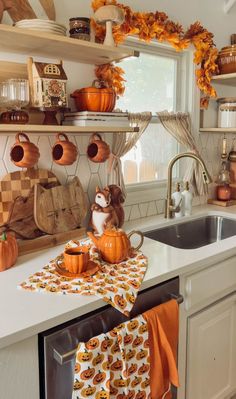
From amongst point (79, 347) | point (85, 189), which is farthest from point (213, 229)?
point (79, 347)

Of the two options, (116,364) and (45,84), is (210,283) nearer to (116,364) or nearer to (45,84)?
(116,364)

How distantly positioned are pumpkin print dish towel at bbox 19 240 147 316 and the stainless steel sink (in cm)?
66

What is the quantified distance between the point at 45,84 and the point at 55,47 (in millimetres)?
174

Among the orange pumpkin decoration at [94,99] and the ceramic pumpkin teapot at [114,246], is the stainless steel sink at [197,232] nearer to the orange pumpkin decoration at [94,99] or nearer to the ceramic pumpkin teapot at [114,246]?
the ceramic pumpkin teapot at [114,246]

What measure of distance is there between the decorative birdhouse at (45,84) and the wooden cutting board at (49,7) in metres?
0.27

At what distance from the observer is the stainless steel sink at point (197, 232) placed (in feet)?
6.73

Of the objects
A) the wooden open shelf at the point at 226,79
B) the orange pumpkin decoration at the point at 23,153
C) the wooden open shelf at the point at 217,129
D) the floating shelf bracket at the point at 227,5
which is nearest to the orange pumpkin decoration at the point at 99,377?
the orange pumpkin decoration at the point at 23,153

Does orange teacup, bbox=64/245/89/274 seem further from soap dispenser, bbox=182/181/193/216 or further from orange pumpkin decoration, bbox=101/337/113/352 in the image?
soap dispenser, bbox=182/181/193/216

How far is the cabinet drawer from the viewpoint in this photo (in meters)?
1.50

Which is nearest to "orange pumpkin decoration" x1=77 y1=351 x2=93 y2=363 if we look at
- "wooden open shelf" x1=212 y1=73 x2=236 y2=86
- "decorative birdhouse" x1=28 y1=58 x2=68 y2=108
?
"decorative birdhouse" x1=28 y1=58 x2=68 y2=108

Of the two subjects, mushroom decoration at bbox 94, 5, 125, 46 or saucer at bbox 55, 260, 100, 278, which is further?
mushroom decoration at bbox 94, 5, 125, 46

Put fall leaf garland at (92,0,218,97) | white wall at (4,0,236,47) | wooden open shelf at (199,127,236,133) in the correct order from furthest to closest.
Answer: wooden open shelf at (199,127,236,133)
fall leaf garland at (92,0,218,97)
white wall at (4,0,236,47)

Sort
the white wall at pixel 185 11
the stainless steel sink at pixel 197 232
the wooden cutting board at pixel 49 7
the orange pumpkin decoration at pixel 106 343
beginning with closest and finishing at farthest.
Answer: the orange pumpkin decoration at pixel 106 343
the wooden cutting board at pixel 49 7
the white wall at pixel 185 11
the stainless steel sink at pixel 197 232

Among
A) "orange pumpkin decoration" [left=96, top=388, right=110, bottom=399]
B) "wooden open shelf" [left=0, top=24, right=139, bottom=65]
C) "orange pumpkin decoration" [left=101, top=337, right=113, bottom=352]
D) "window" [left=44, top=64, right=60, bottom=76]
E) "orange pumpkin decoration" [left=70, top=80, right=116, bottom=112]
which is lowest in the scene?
"orange pumpkin decoration" [left=96, top=388, right=110, bottom=399]
